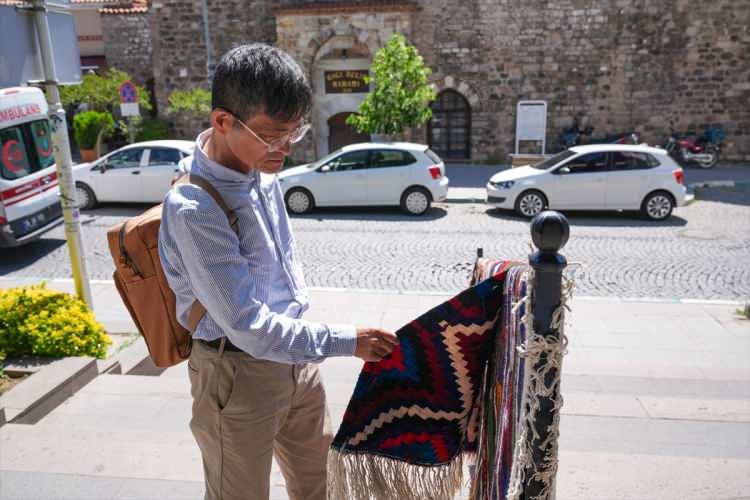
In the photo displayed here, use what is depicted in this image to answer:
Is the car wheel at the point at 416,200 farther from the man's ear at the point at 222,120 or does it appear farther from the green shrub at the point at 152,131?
the green shrub at the point at 152,131

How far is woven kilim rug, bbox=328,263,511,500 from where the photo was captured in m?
2.27

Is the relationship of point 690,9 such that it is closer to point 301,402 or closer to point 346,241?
point 346,241

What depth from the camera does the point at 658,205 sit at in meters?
12.3

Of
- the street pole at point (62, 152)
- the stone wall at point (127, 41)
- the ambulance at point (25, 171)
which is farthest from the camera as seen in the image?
the stone wall at point (127, 41)

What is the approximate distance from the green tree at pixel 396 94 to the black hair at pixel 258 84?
44.9 feet

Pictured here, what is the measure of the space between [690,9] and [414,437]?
801 inches

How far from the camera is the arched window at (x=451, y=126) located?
20109 millimetres

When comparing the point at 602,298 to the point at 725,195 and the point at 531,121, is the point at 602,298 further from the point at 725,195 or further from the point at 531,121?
the point at 531,121

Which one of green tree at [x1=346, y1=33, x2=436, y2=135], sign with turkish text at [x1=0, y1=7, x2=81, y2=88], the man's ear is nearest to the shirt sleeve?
the man's ear

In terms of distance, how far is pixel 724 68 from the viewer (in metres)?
19.0

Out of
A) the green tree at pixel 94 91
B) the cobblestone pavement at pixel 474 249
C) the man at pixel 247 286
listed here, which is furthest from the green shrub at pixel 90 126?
the man at pixel 247 286

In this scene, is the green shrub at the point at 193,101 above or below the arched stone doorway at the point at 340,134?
above

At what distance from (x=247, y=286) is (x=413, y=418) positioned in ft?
2.74

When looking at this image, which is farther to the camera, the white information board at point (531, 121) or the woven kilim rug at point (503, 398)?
the white information board at point (531, 121)
